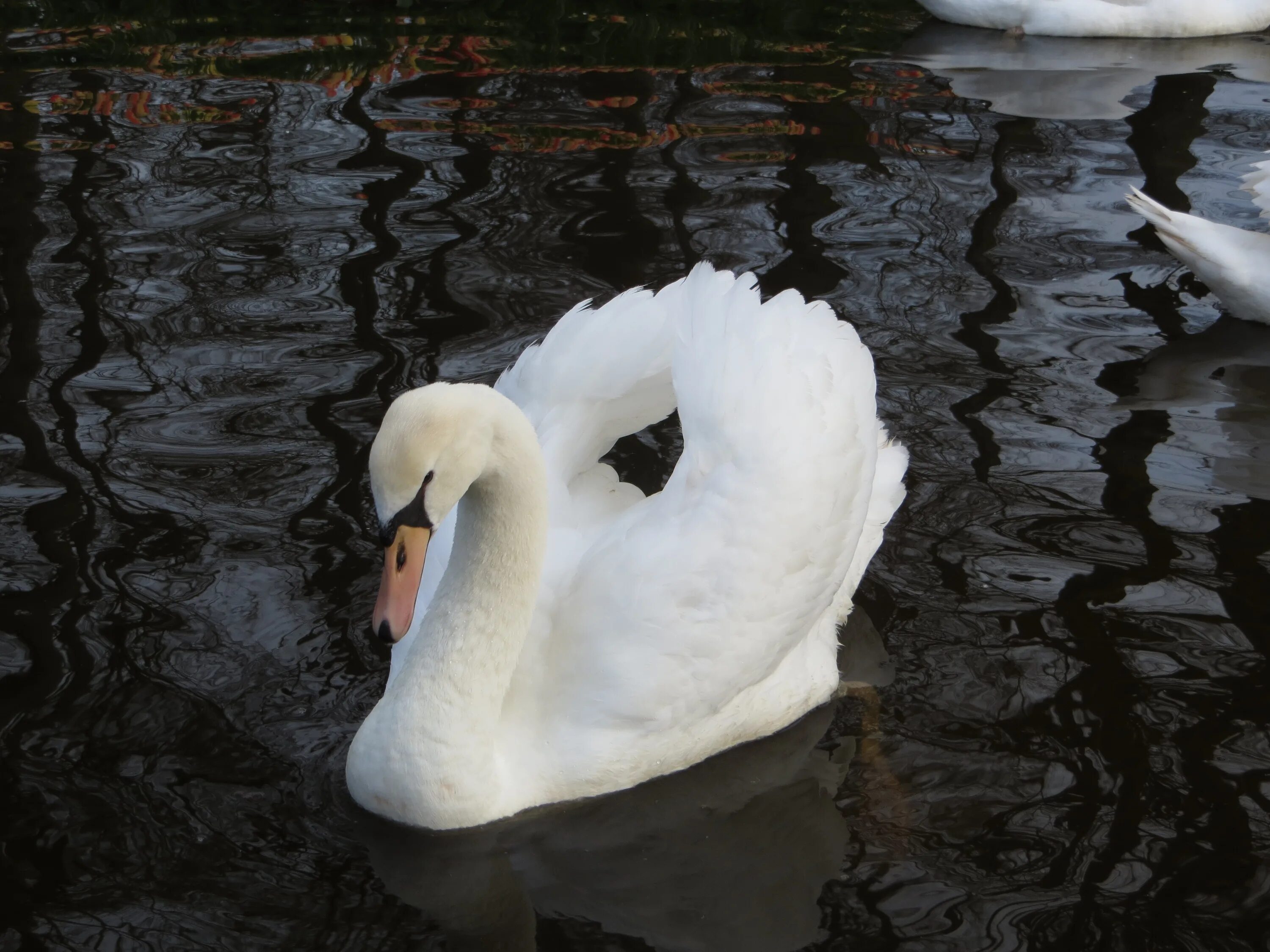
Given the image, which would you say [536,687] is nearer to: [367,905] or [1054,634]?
[367,905]

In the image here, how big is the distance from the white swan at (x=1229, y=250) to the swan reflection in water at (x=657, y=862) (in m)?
3.54

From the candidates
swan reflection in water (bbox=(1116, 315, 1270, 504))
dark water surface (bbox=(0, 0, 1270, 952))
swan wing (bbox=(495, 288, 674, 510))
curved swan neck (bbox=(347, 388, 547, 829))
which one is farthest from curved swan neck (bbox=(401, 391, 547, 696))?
swan reflection in water (bbox=(1116, 315, 1270, 504))

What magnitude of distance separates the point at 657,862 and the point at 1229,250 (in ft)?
14.1

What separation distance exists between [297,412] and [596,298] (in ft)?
5.24

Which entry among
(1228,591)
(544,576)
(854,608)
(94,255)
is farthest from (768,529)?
(94,255)

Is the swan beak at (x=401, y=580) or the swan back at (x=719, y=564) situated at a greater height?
the swan beak at (x=401, y=580)

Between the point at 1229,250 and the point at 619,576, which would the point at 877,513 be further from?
the point at 1229,250

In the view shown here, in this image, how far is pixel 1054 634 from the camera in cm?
466

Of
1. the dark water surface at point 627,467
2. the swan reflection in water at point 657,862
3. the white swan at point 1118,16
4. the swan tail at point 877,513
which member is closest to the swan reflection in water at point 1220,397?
the dark water surface at point 627,467

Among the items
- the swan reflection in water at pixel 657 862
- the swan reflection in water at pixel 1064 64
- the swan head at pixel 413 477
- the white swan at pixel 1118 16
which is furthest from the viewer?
the white swan at pixel 1118 16

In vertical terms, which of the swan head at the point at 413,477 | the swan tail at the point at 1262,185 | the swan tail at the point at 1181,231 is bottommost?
the swan tail at the point at 1181,231

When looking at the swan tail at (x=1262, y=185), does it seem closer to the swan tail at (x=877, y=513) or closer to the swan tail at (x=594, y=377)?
the swan tail at (x=877, y=513)

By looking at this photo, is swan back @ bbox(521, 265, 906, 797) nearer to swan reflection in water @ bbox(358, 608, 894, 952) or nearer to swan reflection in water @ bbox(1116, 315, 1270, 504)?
swan reflection in water @ bbox(358, 608, 894, 952)

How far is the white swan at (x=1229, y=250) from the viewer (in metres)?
6.70
